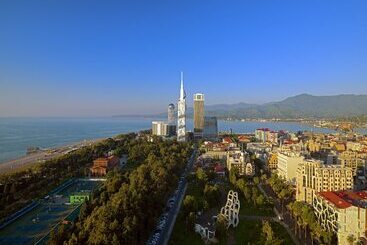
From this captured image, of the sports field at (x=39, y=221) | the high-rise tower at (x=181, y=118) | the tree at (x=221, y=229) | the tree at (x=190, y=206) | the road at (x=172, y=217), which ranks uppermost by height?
the high-rise tower at (x=181, y=118)

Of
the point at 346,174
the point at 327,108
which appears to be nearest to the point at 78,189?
the point at 346,174

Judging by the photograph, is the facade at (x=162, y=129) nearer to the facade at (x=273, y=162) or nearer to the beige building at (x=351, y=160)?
the facade at (x=273, y=162)

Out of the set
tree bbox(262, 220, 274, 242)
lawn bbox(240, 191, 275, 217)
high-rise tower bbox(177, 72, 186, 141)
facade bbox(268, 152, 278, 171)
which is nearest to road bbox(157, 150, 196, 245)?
lawn bbox(240, 191, 275, 217)

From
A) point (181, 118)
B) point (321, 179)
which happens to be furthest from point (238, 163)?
point (181, 118)

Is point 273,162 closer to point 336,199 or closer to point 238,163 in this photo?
point 238,163

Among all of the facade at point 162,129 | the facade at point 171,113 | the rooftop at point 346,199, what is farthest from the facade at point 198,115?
the rooftop at point 346,199

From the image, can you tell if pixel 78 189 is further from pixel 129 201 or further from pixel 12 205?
pixel 129 201

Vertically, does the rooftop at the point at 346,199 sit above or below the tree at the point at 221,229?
above
